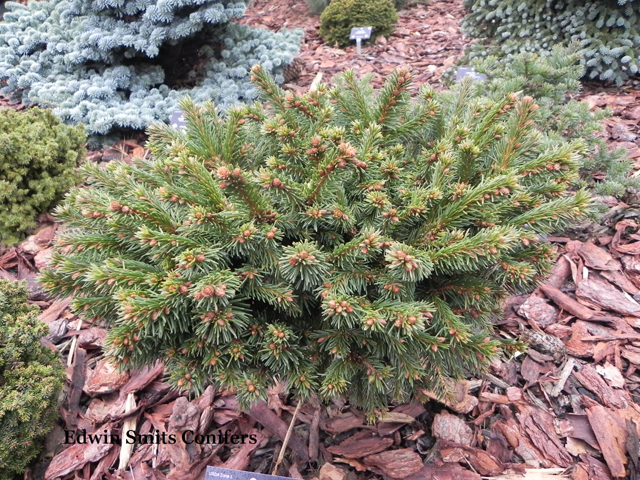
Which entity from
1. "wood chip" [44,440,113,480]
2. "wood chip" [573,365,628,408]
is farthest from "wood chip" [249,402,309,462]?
"wood chip" [573,365,628,408]

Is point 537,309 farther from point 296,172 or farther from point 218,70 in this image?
point 218,70

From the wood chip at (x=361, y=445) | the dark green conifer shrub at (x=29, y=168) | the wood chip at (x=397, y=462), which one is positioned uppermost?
the dark green conifer shrub at (x=29, y=168)

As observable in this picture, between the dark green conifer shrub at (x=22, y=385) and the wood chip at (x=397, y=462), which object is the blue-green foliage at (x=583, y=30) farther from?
the dark green conifer shrub at (x=22, y=385)

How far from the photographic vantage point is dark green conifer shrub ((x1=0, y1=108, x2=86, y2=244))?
3315mm

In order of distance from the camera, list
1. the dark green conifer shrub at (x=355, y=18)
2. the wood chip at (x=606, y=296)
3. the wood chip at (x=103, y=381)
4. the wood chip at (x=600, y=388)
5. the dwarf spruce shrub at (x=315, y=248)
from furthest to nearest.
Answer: the dark green conifer shrub at (x=355, y=18)
the wood chip at (x=606, y=296)
the wood chip at (x=103, y=381)
the wood chip at (x=600, y=388)
the dwarf spruce shrub at (x=315, y=248)

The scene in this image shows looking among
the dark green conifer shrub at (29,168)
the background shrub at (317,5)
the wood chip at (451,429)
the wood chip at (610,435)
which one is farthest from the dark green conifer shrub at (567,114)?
the background shrub at (317,5)

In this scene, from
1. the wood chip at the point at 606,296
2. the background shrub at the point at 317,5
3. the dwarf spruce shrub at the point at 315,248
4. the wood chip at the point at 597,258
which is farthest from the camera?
the background shrub at the point at 317,5

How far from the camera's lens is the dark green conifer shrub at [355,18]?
21.7 feet

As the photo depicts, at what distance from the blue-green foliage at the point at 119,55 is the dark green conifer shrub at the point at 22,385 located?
8.77ft

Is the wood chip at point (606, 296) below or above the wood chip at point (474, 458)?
above

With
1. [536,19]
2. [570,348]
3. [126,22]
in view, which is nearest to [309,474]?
[570,348]

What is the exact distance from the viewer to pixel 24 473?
2102 millimetres

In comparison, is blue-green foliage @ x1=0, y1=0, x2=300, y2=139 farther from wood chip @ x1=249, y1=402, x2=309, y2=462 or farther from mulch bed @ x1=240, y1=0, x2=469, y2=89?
wood chip @ x1=249, y1=402, x2=309, y2=462

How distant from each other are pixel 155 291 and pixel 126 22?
435 cm
